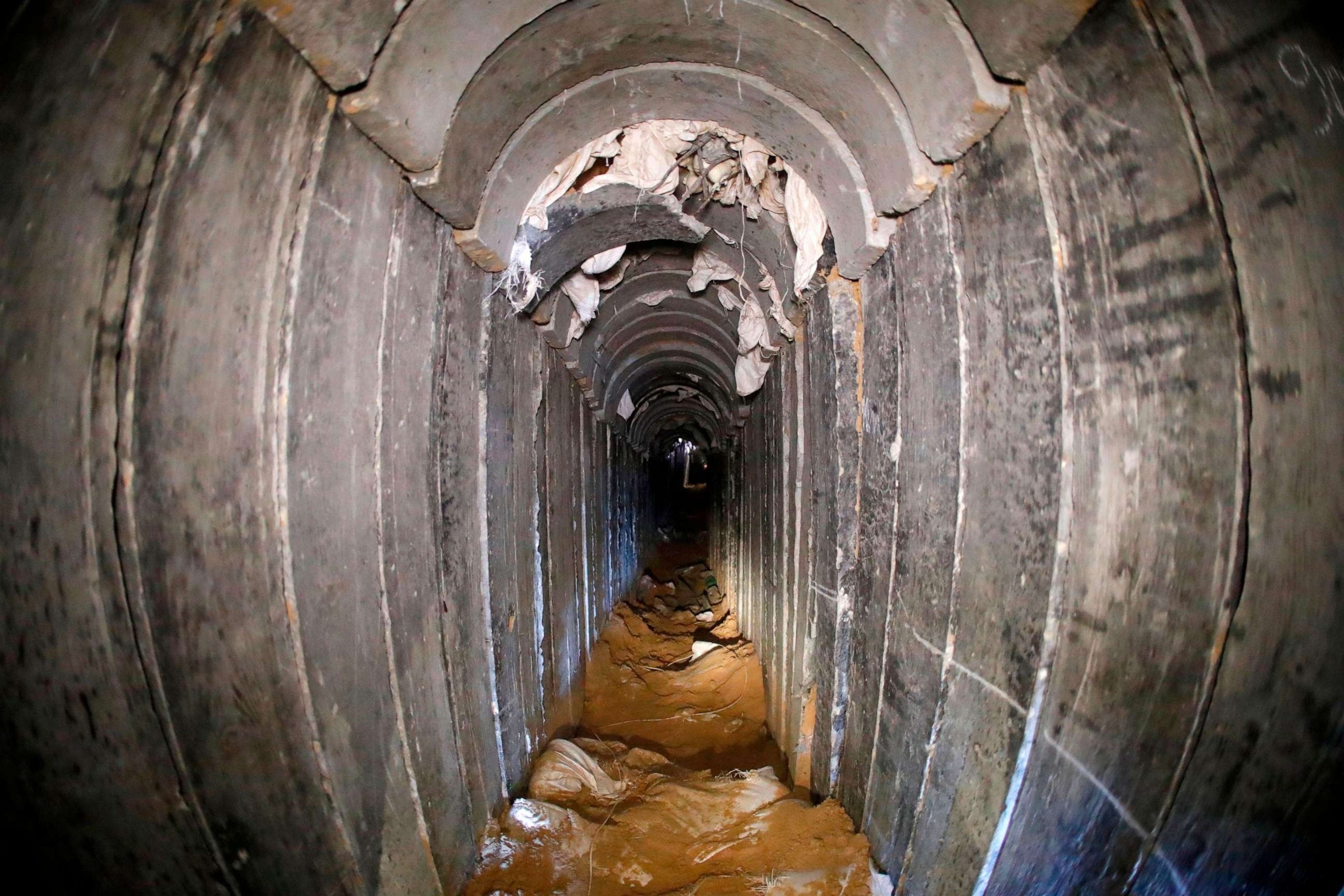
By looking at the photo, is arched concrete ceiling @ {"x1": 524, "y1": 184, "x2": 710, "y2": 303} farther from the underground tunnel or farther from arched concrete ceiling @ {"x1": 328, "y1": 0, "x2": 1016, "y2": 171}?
arched concrete ceiling @ {"x1": 328, "y1": 0, "x2": 1016, "y2": 171}

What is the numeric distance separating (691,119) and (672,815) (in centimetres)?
422

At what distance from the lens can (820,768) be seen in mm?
3127

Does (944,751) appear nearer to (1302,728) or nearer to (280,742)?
(1302,728)

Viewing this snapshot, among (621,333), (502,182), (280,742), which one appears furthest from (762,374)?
(280,742)

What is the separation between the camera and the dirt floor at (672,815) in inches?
98.1

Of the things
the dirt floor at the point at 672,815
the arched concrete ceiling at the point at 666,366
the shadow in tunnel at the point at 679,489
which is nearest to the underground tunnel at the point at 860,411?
the dirt floor at the point at 672,815

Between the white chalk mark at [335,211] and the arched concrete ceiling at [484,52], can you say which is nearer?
the arched concrete ceiling at [484,52]

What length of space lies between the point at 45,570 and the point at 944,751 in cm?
263

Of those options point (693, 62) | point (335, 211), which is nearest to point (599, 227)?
point (693, 62)

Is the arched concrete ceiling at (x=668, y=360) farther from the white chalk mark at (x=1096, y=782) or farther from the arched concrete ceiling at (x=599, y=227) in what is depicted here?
the white chalk mark at (x=1096, y=782)

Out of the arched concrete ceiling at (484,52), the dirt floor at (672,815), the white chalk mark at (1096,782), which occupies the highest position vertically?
the arched concrete ceiling at (484,52)

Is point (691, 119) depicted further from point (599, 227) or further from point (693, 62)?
point (599, 227)

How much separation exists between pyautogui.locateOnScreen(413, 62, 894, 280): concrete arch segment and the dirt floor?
305 cm

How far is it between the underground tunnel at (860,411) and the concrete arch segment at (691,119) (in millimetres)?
23
